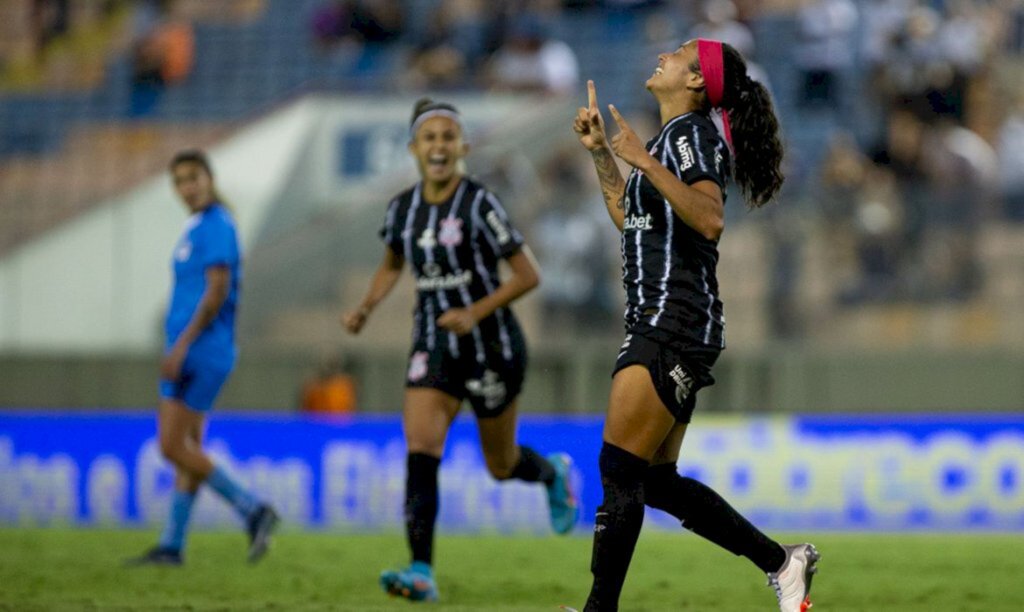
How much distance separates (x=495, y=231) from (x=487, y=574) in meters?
2.09

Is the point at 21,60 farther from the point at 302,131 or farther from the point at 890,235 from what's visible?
the point at 890,235

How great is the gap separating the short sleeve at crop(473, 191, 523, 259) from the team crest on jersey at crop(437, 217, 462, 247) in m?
0.08

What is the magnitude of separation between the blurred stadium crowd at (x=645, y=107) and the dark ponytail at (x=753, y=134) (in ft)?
26.0

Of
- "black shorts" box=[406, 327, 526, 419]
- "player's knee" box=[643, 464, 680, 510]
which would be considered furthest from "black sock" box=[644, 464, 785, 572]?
"black shorts" box=[406, 327, 526, 419]

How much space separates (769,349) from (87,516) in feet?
19.0

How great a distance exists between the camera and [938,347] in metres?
14.5

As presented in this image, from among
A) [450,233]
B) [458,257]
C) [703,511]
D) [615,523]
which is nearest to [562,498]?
[458,257]

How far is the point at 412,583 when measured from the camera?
7.66 meters

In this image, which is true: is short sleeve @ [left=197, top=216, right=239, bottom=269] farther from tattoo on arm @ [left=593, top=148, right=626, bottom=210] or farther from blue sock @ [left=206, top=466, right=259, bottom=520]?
tattoo on arm @ [left=593, top=148, right=626, bottom=210]

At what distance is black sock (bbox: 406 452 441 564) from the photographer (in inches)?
306

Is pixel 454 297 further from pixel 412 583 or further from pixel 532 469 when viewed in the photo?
pixel 412 583

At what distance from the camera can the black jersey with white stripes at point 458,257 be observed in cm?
819

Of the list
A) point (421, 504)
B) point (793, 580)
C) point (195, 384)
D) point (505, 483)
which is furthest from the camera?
point (505, 483)

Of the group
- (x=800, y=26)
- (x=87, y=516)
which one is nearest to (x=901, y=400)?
(x=800, y=26)
